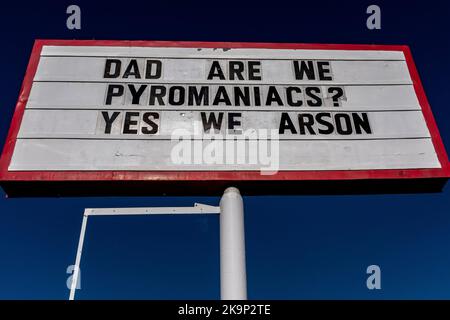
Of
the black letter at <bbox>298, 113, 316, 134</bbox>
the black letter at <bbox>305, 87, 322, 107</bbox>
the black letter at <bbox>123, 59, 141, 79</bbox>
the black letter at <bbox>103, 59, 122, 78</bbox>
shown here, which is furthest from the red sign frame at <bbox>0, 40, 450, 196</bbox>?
the black letter at <bbox>123, 59, 141, 79</bbox>

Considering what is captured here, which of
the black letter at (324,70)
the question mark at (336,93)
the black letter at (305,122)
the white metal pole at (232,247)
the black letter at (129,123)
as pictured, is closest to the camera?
the white metal pole at (232,247)

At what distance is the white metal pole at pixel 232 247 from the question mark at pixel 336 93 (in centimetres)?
149

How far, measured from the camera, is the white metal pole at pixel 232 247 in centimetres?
434

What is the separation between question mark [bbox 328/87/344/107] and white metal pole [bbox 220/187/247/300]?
1.49m

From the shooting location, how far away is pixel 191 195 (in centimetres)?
505

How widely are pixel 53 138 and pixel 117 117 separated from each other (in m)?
0.66

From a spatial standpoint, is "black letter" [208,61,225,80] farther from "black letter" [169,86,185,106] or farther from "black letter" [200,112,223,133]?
"black letter" [200,112,223,133]

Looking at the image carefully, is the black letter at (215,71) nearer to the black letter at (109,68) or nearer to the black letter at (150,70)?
the black letter at (150,70)

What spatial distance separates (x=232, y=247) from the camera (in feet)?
14.9

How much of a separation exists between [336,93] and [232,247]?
2.13 m

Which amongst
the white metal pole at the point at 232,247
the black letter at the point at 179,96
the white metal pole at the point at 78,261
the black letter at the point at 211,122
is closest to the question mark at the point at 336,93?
the black letter at the point at 211,122

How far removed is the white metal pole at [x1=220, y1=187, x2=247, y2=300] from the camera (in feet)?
14.2
